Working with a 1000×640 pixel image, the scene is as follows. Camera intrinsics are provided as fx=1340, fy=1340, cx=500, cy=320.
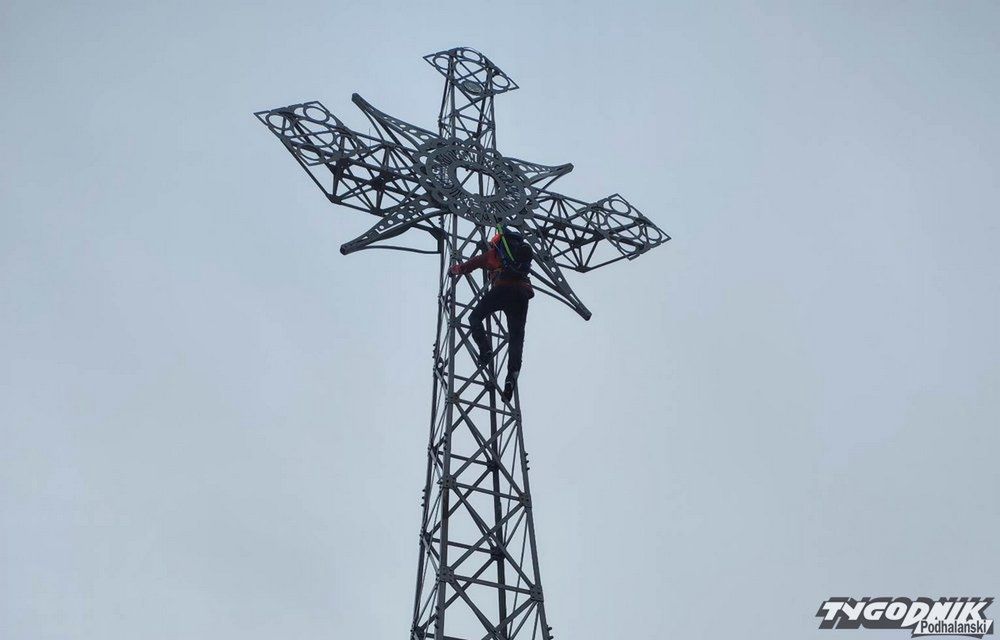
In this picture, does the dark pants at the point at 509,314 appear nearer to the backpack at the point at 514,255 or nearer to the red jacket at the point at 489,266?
the red jacket at the point at 489,266

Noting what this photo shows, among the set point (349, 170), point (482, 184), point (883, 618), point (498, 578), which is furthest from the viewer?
point (883, 618)

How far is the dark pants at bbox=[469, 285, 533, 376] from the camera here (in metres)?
18.6

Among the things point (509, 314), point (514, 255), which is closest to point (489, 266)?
point (514, 255)

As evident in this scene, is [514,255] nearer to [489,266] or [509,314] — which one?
[489,266]

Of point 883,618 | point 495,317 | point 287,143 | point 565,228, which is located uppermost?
point 287,143

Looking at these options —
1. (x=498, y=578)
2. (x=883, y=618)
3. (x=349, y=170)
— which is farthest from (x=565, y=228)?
(x=883, y=618)

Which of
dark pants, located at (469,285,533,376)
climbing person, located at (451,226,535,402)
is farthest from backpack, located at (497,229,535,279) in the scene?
dark pants, located at (469,285,533,376)

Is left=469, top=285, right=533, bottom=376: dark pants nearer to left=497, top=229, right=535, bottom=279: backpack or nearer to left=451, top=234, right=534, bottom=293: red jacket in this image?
left=451, top=234, right=534, bottom=293: red jacket

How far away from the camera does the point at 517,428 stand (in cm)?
1825

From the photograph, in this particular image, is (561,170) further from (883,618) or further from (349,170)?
(883,618)

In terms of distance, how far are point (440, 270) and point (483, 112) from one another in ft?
9.93

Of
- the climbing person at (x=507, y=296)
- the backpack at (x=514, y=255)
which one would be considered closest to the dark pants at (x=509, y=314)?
the climbing person at (x=507, y=296)

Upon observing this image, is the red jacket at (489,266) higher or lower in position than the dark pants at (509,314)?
higher

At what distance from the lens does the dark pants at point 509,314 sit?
61.1ft
